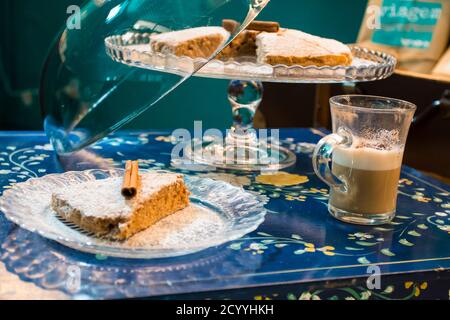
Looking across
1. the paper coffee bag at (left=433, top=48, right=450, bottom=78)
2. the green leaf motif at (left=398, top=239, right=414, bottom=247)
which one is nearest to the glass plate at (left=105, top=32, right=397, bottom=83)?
the green leaf motif at (left=398, top=239, right=414, bottom=247)

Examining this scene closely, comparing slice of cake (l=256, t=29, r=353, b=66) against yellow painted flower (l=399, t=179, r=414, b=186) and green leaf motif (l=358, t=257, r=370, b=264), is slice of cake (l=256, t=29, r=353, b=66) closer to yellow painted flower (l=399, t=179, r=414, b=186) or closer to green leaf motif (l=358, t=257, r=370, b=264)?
yellow painted flower (l=399, t=179, r=414, b=186)

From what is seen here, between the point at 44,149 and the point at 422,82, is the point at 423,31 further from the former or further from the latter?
Result: the point at 44,149

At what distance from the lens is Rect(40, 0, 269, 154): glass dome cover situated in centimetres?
112

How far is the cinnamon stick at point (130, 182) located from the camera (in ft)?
2.63

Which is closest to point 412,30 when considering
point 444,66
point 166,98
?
point 444,66

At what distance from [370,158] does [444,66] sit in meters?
1.42

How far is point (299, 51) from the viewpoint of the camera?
1285mm

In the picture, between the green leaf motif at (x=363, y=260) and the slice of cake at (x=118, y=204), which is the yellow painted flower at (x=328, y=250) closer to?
the green leaf motif at (x=363, y=260)

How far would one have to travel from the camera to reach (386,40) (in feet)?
7.97

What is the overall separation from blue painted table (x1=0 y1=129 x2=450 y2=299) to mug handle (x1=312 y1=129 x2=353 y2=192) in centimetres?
6

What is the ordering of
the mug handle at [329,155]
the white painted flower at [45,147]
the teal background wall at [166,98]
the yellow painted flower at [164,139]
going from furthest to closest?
1. the teal background wall at [166,98]
2. the yellow painted flower at [164,139]
3. the white painted flower at [45,147]
4. the mug handle at [329,155]

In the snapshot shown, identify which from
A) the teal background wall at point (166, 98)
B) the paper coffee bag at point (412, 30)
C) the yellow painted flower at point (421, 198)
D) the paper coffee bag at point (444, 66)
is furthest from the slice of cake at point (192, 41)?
the teal background wall at point (166, 98)

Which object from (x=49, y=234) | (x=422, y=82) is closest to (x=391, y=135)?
(x=49, y=234)

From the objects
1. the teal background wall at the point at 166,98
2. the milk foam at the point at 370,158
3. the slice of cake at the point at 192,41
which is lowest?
the teal background wall at the point at 166,98
